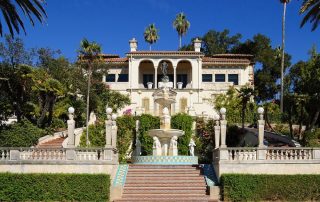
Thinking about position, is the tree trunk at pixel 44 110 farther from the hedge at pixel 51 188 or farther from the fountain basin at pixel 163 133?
the hedge at pixel 51 188

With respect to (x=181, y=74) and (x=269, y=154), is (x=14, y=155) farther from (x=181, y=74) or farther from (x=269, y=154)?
(x=181, y=74)

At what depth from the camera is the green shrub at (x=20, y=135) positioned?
101 ft

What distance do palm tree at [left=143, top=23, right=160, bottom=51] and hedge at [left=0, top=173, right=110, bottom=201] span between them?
54.8 meters

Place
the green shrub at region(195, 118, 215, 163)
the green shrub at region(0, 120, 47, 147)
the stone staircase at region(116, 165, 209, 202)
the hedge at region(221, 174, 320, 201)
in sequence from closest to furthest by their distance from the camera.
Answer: the stone staircase at region(116, 165, 209, 202)
the hedge at region(221, 174, 320, 201)
the green shrub at region(0, 120, 47, 147)
the green shrub at region(195, 118, 215, 163)

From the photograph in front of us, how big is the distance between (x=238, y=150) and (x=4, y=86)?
65.9 feet

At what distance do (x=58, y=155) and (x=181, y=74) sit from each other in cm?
3986

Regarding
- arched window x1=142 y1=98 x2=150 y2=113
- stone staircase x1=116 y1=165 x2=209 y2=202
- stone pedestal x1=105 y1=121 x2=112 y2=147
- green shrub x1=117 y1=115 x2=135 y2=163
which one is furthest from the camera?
arched window x1=142 y1=98 x2=150 y2=113

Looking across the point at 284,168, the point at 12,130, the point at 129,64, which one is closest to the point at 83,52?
the point at 12,130

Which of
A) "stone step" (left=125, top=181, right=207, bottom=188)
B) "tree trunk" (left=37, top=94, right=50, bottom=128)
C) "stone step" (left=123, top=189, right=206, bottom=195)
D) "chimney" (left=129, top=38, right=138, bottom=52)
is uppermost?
"chimney" (left=129, top=38, right=138, bottom=52)

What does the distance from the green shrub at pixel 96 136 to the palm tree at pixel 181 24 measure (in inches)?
1568

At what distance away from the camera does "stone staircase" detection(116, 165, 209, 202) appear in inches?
885

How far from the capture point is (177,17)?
254 ft

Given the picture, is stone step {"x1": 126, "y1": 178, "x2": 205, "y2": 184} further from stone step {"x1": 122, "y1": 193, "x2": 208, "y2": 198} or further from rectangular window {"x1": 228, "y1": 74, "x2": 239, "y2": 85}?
rectangular window {"x1": 228, "y1": 74, "x2": 239, "y2": 85}

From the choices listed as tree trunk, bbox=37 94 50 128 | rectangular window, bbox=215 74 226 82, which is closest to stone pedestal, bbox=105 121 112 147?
tree trunk, bbox=37 94 50 128
